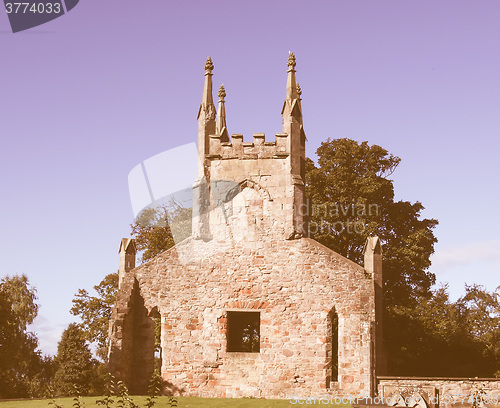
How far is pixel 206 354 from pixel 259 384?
2.17 m

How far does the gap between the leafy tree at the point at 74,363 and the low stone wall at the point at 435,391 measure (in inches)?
798

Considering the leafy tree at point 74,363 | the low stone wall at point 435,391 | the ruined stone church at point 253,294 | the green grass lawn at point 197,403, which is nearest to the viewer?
the green grass lawn at point 197,403

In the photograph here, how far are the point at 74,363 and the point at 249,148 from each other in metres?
20.0

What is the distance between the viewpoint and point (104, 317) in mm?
35062

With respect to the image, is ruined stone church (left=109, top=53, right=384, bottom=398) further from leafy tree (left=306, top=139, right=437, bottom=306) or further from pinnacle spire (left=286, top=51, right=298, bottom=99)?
leafy tree (left=306, top=139, right=437, bottom=306)

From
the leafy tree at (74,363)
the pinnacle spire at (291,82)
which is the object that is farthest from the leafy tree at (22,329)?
the pinnacle spire at (291,82)

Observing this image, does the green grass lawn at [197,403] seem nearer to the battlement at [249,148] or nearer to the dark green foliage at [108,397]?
the dark green foliage at [108,397]

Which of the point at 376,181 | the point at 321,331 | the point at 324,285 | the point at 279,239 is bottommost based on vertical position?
the point at 321,331

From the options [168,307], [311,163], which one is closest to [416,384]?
[168,307]

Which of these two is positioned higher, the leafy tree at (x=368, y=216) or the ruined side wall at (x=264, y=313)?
the leafy tree at (x=368, y=216)

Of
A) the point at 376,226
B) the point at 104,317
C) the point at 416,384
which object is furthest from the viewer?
the point at 104,317

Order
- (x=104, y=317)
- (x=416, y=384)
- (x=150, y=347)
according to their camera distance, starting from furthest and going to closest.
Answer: (x=104, y=317)
(x=150, y=347)
(x=416, y=384)

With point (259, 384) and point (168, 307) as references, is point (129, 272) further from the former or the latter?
point (259, 384)

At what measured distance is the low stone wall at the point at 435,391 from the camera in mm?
20438
